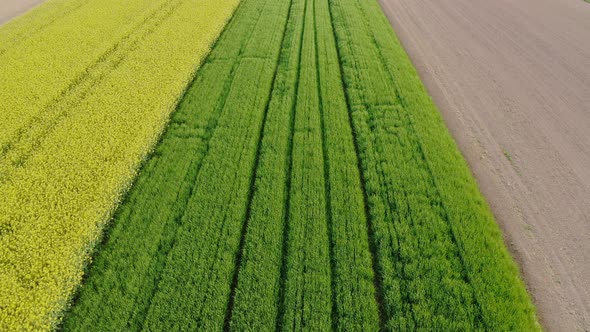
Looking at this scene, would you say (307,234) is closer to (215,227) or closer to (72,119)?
(215,227)

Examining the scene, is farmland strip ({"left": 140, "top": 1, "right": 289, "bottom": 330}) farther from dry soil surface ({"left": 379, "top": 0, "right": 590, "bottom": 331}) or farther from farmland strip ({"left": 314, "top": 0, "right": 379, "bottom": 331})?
dry soil surface ({"left": 379, "top": 0, "right": 590, "bottom": 331})

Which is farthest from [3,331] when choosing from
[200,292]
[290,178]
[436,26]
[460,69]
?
[436,26]

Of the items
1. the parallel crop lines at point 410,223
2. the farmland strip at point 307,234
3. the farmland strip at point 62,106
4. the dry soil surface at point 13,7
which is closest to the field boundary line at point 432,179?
the parallel crop lines at point 410,223

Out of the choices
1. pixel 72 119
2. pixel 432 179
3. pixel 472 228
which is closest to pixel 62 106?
pixel 72 119

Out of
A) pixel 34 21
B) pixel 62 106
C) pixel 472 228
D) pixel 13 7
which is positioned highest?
pixel 34 21

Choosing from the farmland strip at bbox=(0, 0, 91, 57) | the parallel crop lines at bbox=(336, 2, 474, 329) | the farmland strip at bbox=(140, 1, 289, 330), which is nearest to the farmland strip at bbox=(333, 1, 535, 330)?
the parallel crop lines at bbox=(336, 2, 474, 329)

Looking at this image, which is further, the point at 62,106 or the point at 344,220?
the point at 62,106

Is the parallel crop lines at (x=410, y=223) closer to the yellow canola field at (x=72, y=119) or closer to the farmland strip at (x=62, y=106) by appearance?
the yellow canola field at (x=72, y=119)
